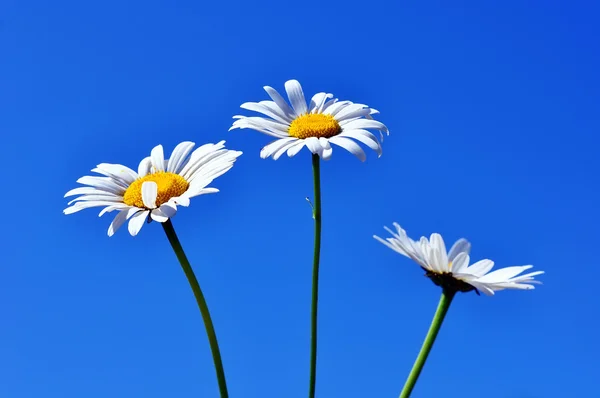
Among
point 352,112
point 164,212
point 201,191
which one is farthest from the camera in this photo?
point 352,112

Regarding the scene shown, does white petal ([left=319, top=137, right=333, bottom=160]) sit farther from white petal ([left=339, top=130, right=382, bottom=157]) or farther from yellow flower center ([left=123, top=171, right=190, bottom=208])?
yellow flower center ([left=123, top=171, right=190, bottom=208])

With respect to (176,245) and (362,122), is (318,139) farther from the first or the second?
(176,245)

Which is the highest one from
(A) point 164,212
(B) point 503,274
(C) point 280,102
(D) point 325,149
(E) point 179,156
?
(C) point 280,102

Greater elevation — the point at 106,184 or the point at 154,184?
the point at 106,184

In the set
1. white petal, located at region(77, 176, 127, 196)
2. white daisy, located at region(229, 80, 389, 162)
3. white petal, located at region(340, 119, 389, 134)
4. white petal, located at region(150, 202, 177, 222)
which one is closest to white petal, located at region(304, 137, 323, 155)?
white daisy, located at region(229, 80, 389, 162)

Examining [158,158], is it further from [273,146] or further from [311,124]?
[311,124]

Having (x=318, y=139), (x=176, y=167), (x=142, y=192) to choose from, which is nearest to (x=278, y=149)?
(x=318, y=139)

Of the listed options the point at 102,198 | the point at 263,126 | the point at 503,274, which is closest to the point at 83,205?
the point at 102,198

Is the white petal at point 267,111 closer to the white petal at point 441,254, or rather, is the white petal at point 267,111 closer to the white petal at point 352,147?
the white petal at point 352,147
